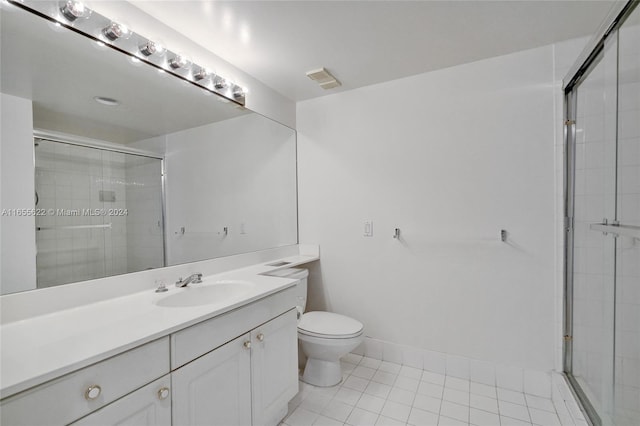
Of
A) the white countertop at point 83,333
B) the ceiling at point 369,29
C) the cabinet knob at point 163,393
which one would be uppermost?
the ceiling at point 369,29

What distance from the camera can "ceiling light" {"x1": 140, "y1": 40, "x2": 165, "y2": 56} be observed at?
1.43 m

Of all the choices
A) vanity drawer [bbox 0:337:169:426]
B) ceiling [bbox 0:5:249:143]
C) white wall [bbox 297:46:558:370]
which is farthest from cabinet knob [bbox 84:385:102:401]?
white wall [bbox 297:46:558:370]

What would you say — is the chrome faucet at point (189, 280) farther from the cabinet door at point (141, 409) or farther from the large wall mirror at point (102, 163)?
the cabinet door at point (141, 409)

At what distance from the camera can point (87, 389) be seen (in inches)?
31.7

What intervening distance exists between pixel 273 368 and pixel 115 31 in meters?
1.73

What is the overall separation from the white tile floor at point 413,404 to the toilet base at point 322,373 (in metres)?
0.04

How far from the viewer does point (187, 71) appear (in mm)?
1665

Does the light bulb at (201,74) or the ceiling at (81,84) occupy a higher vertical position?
the light bulb at (201,74)

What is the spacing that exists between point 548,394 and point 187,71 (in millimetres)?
2887

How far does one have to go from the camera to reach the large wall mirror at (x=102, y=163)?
109cm

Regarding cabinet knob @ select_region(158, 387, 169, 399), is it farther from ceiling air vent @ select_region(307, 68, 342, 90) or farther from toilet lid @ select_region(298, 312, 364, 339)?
ceiling air vent @ select_region(307, 68, 342, 90)

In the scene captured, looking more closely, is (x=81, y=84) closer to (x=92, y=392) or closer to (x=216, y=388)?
(x=92, y=392)

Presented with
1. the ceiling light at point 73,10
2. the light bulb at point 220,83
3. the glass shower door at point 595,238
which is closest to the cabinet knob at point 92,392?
the ceiling light at point 73,10

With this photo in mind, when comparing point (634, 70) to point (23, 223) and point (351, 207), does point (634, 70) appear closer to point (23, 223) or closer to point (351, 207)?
point (351, 207)
